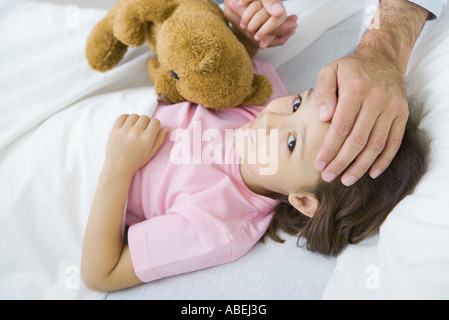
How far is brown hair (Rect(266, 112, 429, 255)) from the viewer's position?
78cm

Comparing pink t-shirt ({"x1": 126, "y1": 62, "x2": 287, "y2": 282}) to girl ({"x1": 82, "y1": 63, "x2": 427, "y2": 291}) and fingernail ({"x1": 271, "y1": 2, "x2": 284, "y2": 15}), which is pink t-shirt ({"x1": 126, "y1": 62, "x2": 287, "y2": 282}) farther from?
fingernail ({"x1": 271, "y1": 2, "x2": 284, "y2": 15})

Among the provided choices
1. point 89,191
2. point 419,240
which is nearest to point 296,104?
point 419,240

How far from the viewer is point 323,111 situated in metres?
0.71

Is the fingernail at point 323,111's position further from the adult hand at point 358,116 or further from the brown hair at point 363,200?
the brown hair at point 363,200

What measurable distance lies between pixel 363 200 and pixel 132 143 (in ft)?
1.68

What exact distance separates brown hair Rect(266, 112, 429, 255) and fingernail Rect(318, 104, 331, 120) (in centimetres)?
16

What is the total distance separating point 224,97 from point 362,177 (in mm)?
350

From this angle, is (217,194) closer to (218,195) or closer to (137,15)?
(218,195)

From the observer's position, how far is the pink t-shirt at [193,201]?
0.80 metres
